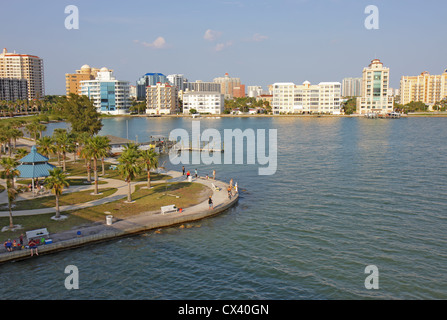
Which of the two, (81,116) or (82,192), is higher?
(81,116)

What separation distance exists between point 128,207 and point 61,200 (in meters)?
7.89

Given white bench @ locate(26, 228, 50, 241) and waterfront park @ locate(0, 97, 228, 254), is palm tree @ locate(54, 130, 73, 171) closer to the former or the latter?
waterfront park @ locate(0, 97, 228, 254)

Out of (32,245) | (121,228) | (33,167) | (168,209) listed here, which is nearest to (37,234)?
(32,245)

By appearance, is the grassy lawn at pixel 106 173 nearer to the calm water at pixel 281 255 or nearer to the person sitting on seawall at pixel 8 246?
the calm water at pixel 281 255

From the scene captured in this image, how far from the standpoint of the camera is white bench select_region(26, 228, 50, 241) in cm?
2992

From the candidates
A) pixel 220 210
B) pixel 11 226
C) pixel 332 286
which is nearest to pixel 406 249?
pixel 332 286

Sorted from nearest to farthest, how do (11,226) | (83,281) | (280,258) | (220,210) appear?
(83,281), (280,258), (11,226), (220,210)

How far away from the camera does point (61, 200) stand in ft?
135

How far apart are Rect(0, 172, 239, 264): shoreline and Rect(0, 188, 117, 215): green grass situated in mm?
7938

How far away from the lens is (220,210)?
40.8 meters

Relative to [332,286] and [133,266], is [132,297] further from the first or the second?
[332,286]

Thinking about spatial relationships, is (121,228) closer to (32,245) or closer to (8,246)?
(32,245)

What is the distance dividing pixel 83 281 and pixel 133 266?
12.1ft

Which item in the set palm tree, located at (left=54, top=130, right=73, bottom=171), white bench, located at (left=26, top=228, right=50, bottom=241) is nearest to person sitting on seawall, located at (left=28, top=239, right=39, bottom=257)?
white bench, located at (left=26, top=228, right=50, bottom=241)
